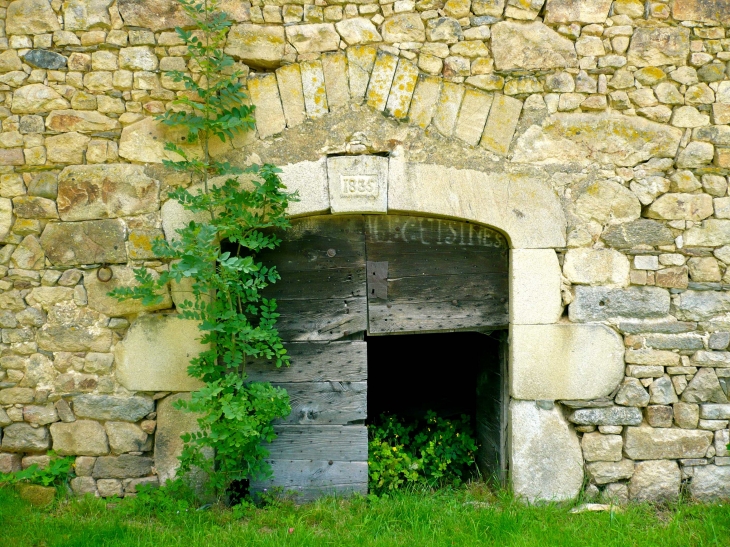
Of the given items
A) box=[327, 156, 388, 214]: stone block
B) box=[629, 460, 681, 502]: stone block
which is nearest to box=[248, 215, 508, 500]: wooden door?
box=[327, 156, 388, 214]: stone block

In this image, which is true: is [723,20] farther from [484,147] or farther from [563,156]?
[484,147]

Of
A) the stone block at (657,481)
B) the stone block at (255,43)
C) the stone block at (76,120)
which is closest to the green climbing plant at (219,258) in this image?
the stone block at (255,43)

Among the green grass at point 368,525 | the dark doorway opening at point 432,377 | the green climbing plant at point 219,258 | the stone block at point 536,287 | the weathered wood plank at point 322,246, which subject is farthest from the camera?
the dark doorway opening at point 432,377

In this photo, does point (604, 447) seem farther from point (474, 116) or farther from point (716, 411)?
point (474, 116)

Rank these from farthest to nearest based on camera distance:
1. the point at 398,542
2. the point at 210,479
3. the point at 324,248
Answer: the point at 324,248, the point at 210,479, the point at 398,542

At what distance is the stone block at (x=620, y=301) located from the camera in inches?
128

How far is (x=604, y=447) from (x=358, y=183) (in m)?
2.01

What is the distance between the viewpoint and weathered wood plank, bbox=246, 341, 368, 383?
338cm

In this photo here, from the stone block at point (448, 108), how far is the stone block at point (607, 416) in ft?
5.66

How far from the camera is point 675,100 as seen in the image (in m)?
3.22

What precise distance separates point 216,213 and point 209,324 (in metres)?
0.63

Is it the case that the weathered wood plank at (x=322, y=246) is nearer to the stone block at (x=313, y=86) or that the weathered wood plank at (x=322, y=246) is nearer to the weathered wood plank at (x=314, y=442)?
the stone block at (x=313, y=86)

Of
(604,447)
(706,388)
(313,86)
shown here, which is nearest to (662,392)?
(706,388)

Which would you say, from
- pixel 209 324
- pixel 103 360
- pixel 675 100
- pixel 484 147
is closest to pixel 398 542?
pixel 209 324
